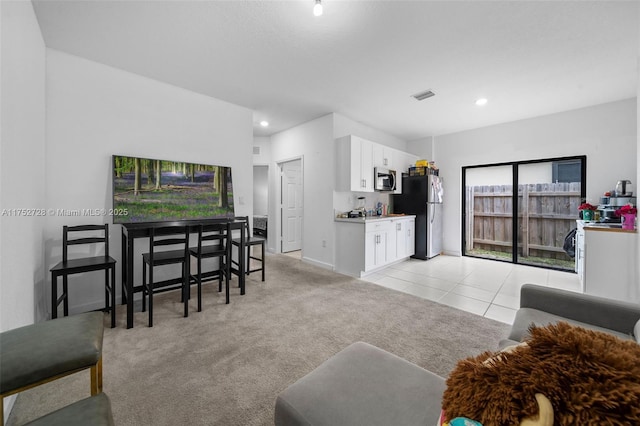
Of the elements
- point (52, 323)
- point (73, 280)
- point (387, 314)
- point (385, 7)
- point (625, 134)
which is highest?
point (385, 7)

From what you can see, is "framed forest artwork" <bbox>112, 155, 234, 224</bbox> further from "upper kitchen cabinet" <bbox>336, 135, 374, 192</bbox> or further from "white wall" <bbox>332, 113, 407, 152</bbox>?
"white wall" <bbox>332, 113, 407, 152</bbox>

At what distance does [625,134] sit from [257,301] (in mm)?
5882

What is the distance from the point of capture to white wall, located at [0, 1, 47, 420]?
4.91ft

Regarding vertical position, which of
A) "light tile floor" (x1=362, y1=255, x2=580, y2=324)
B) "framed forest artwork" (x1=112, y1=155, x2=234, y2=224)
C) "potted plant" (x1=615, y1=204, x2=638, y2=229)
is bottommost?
"light tile floor" (x1=362, y1=255, x2=580, y2=324)

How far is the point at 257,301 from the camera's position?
2.98 metres

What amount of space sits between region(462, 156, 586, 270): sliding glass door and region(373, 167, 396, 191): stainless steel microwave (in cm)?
181

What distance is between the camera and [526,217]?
479 centimetres

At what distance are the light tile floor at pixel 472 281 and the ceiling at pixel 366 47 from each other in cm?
277

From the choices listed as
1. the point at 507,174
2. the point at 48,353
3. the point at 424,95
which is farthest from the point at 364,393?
the point at 507,174

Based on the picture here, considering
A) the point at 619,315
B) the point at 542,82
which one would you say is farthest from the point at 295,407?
the point at 542,82

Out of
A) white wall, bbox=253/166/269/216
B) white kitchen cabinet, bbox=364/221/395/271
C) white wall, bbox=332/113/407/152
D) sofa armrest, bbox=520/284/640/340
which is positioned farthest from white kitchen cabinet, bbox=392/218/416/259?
white wall, bbox=253/166/269/216

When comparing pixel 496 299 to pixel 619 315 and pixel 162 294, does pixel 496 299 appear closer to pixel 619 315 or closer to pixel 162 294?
pixel 619 315

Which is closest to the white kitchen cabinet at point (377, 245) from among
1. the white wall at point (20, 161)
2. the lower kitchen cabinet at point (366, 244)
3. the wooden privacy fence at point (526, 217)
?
the lower kitchen cabinet at point (366, 244)

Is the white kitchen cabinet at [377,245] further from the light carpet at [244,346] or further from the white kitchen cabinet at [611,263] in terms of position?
the white kitchen cabinet at [611,263]
